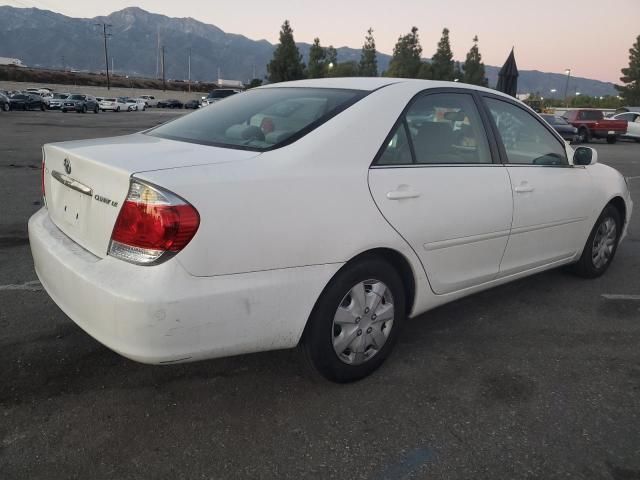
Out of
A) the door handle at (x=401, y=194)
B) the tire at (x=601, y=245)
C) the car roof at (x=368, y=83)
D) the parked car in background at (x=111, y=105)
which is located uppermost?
the car roof at (x=368, y=83)

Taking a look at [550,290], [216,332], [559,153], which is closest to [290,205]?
[216,332]

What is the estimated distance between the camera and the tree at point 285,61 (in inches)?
2475

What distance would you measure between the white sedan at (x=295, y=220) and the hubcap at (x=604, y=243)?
1.10m

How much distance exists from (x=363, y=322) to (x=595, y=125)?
85.8 ft

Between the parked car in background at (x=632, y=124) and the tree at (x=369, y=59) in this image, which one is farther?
the tree at (x=369, y=59)

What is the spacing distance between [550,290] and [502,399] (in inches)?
76.7

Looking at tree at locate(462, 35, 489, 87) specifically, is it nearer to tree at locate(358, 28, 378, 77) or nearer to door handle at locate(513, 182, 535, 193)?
tree at locate(358, 28, 378, 77)

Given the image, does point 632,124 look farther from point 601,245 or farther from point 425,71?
point 425,71

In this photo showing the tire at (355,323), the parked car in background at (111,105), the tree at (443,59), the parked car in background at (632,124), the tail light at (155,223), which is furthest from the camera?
the tree at (443,59)

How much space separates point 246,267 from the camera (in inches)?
89.1

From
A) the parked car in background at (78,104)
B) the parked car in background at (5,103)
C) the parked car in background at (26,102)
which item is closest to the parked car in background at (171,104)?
the parked car in background at (78,104)

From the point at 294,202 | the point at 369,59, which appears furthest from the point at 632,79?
the point at 294,202

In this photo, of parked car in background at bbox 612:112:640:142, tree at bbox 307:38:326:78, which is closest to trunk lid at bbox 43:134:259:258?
parked car in background at bbox 612:112:640:142

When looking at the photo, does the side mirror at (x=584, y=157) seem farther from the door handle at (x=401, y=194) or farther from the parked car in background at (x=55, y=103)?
the parked car in background at (x=55, y=103)
